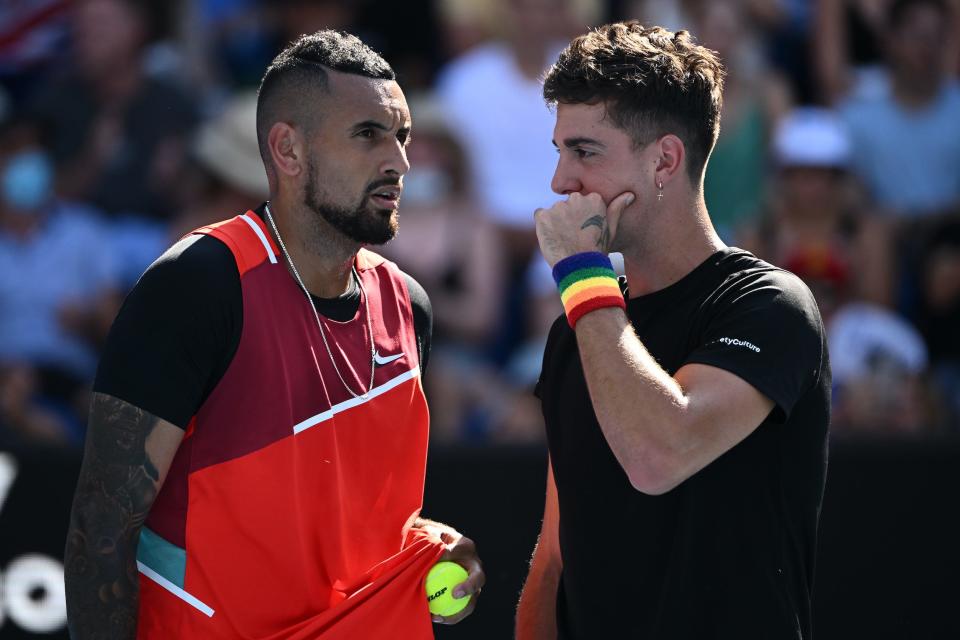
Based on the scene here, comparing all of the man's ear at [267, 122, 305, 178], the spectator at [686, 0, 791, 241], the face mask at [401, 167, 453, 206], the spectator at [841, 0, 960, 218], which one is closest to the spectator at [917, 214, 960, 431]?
the spectator at [841, 0, 960, 218]

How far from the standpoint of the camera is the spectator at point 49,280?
6484 millimetres

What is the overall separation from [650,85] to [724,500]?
0.95 meters

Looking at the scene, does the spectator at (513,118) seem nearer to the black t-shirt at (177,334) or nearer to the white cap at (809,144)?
the white cap at (809,144)

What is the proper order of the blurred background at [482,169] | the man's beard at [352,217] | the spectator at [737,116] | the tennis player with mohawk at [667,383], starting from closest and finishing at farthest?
the tennis player with mohawk at [667,383] → the man's beard at [352,217] → the blurred background at [482,169] → the spectator at [737,116]

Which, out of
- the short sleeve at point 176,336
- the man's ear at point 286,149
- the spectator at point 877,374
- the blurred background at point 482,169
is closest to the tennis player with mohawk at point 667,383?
the man's ear at point 286,149

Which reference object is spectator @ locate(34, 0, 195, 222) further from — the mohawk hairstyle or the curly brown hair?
the curly brown hair

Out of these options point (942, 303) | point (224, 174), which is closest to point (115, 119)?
point (224, 174)

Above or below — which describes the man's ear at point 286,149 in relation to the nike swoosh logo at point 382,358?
above

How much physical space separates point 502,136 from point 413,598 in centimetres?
417

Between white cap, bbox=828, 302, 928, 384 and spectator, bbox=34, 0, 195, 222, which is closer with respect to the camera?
white cap, bbox=828, 302, 928, 384

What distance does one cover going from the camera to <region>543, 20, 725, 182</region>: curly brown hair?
9.55ft

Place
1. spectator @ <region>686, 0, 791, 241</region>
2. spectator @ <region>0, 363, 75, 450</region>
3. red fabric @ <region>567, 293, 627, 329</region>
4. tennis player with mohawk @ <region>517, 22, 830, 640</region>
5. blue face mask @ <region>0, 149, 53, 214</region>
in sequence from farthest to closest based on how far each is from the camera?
spectator @ <region>686, 0, 791, 241</region> < blue face mask @ <region>0, 149, 53, 214</region> < spectator @ <region>0, 363, 75, 450</region> < red fabric @ <region>567, 293, 627, 329</region> < tennis player with mohawk @ <region>517, 22, 830, 640</region>

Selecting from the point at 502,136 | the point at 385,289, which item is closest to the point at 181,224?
the point at 502,136

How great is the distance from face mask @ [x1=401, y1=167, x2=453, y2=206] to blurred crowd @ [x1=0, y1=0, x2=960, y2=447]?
0.04 ft
